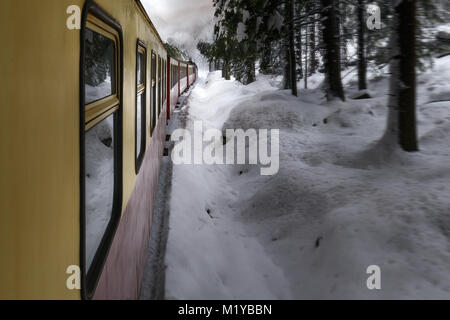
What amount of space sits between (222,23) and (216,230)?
1050cm

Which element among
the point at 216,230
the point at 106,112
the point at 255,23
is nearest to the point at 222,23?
the point at 255,23

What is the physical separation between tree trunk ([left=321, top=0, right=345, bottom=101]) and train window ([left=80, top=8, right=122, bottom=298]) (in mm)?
9164

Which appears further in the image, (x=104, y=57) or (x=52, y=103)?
(x=104, y=57)

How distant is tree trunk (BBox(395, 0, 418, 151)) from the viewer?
253 inches

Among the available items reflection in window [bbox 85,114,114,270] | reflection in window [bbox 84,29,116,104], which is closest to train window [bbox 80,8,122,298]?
reflection in window [bbox 85,114,114,270]

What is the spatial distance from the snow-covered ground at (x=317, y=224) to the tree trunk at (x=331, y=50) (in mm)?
3186

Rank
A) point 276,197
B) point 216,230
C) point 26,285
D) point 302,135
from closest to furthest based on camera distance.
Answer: point 26,285 → point 216,230 → point 276,197 → point 302,135

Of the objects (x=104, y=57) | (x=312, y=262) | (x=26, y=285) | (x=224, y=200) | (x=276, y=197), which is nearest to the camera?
(x=26, y=285)

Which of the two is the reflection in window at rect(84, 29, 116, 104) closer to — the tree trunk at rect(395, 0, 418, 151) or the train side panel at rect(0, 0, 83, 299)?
the train side panel at rect(0, 0, 83, 299)

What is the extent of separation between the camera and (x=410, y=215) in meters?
4.48

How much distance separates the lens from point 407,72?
21.1ft

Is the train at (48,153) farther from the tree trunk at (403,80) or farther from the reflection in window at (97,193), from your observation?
the tree trunk at (403,80)

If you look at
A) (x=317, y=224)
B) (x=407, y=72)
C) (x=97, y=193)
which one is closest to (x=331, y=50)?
(x=407, y=72)
